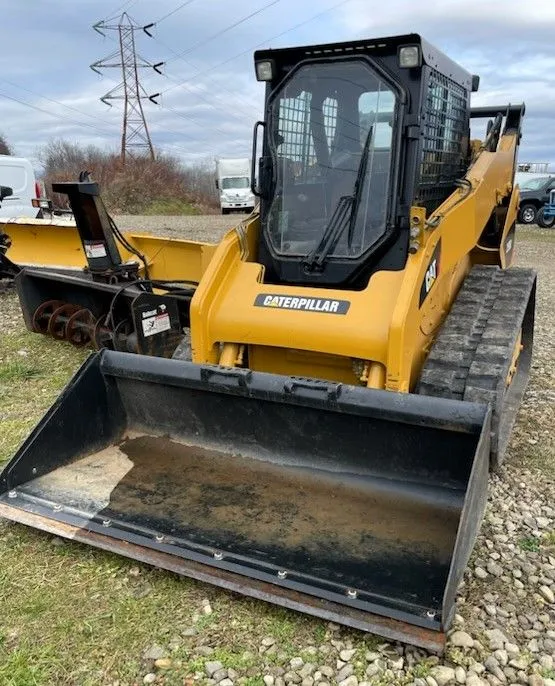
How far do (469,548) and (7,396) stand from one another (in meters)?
4.05

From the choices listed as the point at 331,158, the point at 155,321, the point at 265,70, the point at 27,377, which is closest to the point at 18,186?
the point at 27,377

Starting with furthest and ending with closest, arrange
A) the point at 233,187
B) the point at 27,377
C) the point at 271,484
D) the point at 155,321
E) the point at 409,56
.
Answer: the point at 233,187 < the point at 27,377 < the point at 155,321 < the point at 409,56 < the point at 271,484

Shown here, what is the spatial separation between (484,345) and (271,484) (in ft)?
4.59

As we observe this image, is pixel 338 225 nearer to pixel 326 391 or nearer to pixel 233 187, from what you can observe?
pixel 326 391

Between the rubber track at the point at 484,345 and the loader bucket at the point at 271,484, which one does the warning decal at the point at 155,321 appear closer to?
the loader bucket at the point at 271,484

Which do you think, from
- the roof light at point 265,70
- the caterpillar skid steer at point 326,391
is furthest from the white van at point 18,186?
the caterpillar skid steer at point 326,391

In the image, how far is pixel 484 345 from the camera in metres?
3.70

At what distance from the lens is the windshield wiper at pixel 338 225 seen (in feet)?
12.8

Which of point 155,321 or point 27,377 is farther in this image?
point 27,377

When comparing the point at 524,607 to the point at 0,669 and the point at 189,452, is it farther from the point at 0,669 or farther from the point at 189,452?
the point at 0,669

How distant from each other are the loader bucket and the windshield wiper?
87 cm

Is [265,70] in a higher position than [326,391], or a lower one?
higher

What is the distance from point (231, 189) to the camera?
31.0 m

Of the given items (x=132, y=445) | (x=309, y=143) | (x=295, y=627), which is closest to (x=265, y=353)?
Result: (x=132, y=445)
